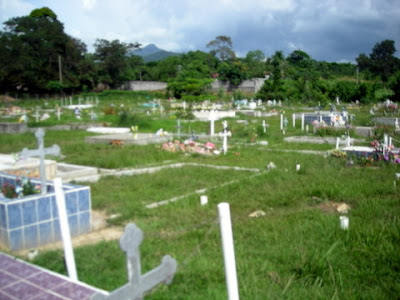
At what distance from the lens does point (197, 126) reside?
20047 millimetres

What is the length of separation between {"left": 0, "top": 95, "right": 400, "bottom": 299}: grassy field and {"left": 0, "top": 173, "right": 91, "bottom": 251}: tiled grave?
51 cm

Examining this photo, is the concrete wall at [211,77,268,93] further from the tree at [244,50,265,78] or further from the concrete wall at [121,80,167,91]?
the concrete wall at [121,80,167,91]

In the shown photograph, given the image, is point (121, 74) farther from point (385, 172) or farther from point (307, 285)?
point (307, 285)

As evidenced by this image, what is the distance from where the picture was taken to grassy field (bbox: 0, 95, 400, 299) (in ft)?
11.8

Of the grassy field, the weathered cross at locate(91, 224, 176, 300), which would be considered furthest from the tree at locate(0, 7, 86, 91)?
the weathered cross at locate(91, 224, 176, 300)

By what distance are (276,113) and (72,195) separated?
77.2 ft

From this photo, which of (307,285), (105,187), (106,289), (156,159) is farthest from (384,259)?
(156,159)

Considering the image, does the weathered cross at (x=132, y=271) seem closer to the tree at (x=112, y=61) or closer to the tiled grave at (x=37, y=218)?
the tiled grave at (x=37, y=218)

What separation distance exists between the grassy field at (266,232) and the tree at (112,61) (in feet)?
151

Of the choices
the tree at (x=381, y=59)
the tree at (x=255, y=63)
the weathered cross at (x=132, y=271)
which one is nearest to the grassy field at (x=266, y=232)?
the weathered cross at (x=132, y=271)

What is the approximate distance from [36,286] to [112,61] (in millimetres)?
52331

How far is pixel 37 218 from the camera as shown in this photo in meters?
4.88

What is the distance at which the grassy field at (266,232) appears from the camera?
3.61 metres

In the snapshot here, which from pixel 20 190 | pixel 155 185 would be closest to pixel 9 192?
pixel 20 190
